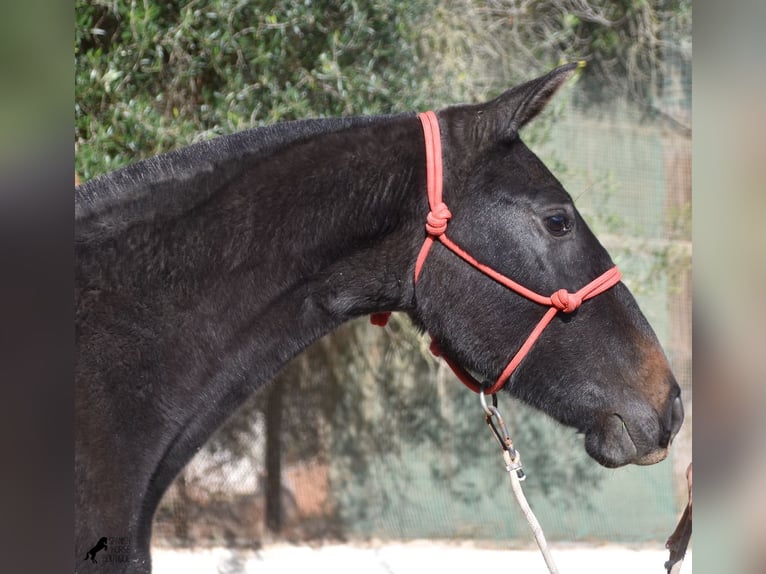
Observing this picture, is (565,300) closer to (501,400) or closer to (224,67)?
(224,67)

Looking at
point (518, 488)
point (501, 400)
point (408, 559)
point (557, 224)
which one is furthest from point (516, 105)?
point (408, 559)

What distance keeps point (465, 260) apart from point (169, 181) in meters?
0.71

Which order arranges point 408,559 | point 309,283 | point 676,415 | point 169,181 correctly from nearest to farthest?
point 169,181, point 309,283, point 676,415, point 408,559

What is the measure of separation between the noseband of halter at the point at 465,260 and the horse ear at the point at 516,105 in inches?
5.5

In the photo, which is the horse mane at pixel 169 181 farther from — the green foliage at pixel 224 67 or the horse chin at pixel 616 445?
the green foliage at pixel 224 67

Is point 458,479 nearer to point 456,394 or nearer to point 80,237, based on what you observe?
→ point 456,394

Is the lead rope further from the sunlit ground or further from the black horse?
the sunlit ground

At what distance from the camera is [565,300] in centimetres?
182
